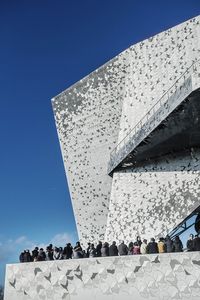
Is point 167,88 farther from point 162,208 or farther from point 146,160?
point 162,208

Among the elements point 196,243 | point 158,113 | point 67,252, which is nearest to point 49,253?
point 67,252

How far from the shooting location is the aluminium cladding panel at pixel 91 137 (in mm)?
26125

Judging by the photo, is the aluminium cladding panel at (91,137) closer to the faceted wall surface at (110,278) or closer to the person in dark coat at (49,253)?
the person in dark coat at (49,253)

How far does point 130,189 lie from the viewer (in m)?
23.7

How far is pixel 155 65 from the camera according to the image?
77.6ft

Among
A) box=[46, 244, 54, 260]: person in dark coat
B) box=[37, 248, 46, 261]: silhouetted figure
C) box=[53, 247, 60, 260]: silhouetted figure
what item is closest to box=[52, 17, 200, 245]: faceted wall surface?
box=[53, 247, 60, 260]: silhouetted figure

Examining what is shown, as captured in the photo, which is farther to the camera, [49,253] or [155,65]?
[155,65]

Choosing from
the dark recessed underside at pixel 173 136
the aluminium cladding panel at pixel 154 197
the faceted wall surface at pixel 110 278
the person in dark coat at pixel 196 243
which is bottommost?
the faceted wall surface at pixel 110 278

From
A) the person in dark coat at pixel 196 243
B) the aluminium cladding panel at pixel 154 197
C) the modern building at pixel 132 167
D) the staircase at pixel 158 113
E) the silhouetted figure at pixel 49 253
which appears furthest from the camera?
the aluminium cladding panel at pixel 154 197

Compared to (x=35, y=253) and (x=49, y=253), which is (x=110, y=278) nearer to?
(x=49, y=253)

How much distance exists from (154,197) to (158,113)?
4.13m

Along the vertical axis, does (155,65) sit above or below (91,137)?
above

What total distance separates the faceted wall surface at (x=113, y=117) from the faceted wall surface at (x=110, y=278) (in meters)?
5.56

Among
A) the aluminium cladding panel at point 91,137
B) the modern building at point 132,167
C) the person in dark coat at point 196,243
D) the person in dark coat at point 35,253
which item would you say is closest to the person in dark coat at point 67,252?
the modern building at point 132,167
